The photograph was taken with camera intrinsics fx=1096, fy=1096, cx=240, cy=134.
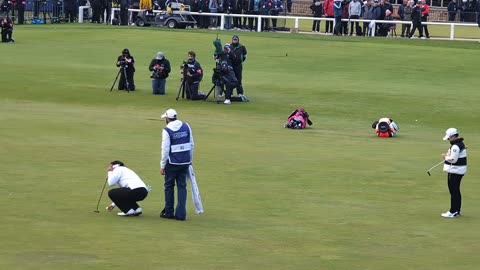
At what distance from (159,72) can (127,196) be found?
2085 centimetres

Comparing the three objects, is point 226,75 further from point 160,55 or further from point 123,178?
point 123,178

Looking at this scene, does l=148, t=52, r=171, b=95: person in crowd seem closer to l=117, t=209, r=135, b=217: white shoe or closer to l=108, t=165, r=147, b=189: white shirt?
l=117, t=209, r=135, b=217: white shoe

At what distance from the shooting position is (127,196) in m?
18.9

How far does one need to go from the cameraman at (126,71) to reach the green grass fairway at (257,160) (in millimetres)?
628

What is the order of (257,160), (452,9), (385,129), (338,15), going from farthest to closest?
(452,9), (338,15), (385,129), (257,160)

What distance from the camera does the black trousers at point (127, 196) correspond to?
18.8 m

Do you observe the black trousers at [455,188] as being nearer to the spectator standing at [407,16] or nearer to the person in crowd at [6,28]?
the person in crowd at [6,28]

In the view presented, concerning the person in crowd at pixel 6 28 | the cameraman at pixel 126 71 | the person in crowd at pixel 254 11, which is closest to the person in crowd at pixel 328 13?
the person in crowd at pixel 254 11

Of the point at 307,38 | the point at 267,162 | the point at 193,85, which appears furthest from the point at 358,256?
the point at 307,38

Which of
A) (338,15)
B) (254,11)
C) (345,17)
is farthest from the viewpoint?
(254,11)

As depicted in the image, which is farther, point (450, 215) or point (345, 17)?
point (345, 17)

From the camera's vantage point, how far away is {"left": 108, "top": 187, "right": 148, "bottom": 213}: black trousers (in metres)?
18.8

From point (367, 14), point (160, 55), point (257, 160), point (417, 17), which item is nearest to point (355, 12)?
point (367, 14)

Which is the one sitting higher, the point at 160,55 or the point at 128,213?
the point at 160,55
